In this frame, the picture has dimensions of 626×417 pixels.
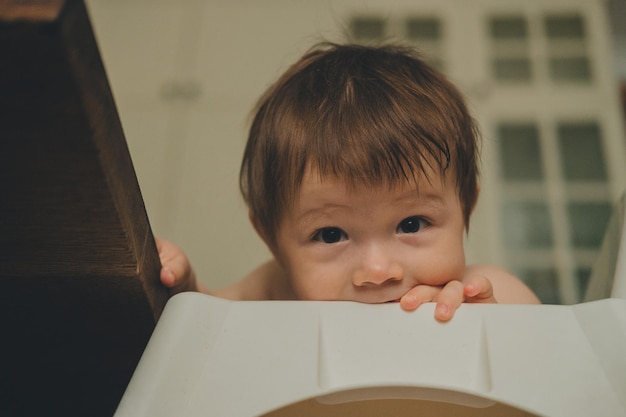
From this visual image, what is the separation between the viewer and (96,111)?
30 centimetres

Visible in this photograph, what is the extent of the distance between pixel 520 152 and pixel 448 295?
49.9 inches

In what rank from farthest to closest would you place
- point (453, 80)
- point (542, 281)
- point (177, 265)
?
point (453, 80), point (542, 281), point (177, 265)

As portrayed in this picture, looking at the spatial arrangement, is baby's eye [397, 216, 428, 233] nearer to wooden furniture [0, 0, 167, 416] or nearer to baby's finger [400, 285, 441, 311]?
baby's finger [400, 285, 441, 311]

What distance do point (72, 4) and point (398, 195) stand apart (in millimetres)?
336

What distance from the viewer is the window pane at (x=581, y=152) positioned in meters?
1.59

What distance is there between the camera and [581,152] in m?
1.61

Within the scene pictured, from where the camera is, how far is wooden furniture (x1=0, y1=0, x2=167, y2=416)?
0.90 ft

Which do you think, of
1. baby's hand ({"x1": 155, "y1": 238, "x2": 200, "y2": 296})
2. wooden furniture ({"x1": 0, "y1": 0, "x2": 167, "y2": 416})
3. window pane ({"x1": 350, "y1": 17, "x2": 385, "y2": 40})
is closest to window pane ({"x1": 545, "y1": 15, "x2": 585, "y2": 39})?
window pane ({"x1": 350, "y1": 17, "x2": 385, "y2": 40})

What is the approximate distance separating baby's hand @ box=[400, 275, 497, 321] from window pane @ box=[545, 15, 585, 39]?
139cm

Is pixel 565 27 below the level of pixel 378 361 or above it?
above

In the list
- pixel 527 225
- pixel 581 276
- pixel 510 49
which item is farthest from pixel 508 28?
pixel 581 276

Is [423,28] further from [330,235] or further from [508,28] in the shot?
[330,235]

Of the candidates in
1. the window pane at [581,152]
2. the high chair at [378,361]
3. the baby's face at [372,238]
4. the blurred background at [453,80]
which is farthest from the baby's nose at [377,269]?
the window pane at [581,152]

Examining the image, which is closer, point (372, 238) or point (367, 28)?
point (372, 238)
